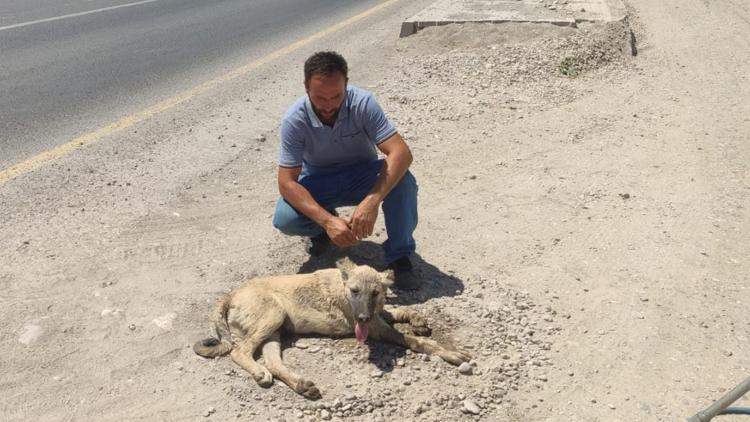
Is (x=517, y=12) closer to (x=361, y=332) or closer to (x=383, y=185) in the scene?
(x=383, y=185)

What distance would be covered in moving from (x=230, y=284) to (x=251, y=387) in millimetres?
1058

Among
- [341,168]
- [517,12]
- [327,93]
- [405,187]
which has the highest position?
[327,93]

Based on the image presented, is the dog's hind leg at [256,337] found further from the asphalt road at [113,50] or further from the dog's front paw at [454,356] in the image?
the asphalt road at [113,50]

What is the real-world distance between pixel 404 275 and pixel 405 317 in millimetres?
450

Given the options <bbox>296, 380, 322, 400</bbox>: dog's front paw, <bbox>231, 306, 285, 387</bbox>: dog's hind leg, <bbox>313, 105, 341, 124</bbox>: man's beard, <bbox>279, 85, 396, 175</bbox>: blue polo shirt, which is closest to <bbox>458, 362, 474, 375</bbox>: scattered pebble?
<bbox>296, 380, 322, 400</bbox>: dog's front paw

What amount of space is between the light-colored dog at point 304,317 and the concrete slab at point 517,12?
7.12 metres

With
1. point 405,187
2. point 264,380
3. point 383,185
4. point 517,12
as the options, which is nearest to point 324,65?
point 383,185

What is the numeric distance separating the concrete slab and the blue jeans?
6.28 metres

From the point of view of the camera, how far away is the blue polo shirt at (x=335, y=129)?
4.25 m

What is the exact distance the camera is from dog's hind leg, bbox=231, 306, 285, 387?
3631 millimetres

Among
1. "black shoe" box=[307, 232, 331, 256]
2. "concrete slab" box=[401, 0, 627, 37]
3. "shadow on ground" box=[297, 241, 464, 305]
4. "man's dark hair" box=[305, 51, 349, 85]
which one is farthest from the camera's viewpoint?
"concrete slab" box=[401, 0, 627, 37]

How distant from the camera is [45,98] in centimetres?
807

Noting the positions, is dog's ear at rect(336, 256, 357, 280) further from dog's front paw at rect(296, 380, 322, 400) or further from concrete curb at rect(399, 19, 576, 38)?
Result: concrete curb at rect(399, 19, 576, 38)

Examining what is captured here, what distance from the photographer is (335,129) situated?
14.2 ft
